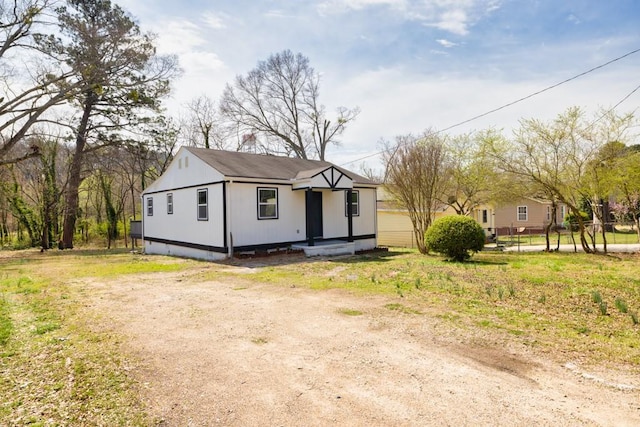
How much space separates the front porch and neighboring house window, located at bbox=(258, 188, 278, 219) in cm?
153

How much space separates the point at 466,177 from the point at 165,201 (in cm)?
1588

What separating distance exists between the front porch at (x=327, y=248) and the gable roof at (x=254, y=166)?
2.66 m

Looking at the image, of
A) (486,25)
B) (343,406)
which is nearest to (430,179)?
(486,25)

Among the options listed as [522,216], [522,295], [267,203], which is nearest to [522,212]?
[522,216]

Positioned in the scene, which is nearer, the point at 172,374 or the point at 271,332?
the point at 172,374

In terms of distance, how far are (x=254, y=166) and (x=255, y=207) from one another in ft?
7.08

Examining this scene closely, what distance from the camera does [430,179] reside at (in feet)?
48.3

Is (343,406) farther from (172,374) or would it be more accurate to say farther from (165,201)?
(165,201)

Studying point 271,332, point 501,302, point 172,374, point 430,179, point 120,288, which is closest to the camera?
point 172,374

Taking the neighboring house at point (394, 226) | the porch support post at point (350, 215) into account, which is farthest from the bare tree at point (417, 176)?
the neighboring house at point (394, 226)

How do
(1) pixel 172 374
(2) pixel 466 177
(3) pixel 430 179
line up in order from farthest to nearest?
(2) pixel 466 177
(3) pixel 430 179
(1) pixel 172 374

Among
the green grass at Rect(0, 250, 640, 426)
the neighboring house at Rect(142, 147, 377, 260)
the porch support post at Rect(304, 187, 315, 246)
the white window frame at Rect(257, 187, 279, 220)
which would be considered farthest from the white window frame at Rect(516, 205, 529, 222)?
the white window frame at Rect(257, 187, 279, 220)

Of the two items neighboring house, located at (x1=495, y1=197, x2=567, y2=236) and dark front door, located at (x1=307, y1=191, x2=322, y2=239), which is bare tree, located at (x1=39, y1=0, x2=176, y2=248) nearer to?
dark front door, located at (x1=307, y1=191, x2=322, y2=239)

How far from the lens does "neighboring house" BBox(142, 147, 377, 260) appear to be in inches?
513
